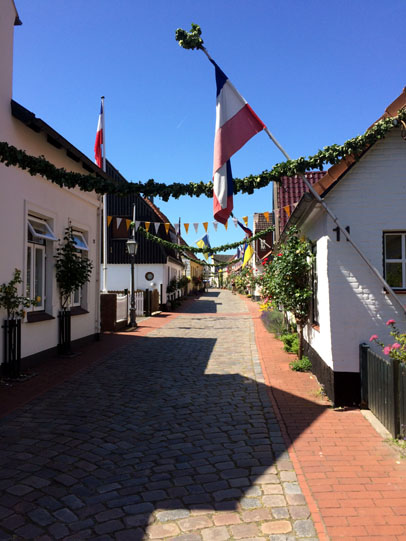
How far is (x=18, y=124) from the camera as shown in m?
8.29

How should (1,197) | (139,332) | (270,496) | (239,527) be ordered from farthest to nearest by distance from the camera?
(139,332)
(1,197)
(270,496)
(239,527)

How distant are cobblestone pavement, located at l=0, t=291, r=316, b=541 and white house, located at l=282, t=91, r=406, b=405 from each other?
1325mm

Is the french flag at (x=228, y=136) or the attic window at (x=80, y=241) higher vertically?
the french flag at (x=228, y=136)

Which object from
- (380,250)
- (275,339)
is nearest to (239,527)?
(380,250)

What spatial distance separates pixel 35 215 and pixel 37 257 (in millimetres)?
957

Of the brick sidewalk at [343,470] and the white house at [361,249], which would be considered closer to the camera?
the brick sidewalk at [343,470]

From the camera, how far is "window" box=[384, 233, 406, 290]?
5871 mm

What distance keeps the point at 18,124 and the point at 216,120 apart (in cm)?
444

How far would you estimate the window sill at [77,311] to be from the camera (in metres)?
10.7

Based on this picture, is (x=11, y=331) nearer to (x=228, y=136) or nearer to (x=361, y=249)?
(x=228, y=136)

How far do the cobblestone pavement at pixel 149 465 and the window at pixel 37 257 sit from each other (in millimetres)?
2649

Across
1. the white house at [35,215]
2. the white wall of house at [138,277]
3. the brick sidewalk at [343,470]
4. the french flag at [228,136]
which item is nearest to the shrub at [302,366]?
the brick sidewalk at [343,470]

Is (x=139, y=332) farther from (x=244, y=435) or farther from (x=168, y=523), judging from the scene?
(x=168, y=523)

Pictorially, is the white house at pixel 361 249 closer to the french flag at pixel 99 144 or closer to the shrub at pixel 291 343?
the shrub at pixel 291 343
